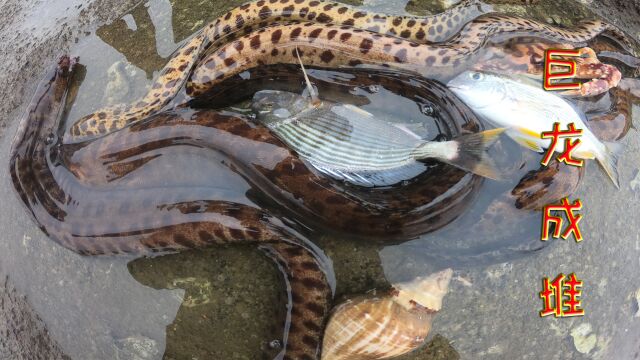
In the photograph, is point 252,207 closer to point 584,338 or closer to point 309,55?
point 309,55

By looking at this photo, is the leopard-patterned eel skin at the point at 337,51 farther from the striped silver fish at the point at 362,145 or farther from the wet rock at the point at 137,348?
the wet rock at the point at 137,348

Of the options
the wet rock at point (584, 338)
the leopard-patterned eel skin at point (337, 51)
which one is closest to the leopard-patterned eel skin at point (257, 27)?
the leopard-patterned eel skin at point (337, 51)

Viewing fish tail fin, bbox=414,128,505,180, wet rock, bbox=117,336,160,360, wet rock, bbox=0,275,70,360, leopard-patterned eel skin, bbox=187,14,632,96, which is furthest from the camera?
wet rock, bbox=0,275,70,360

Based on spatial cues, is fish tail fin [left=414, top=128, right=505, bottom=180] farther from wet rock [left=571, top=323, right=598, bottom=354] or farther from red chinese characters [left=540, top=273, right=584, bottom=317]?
wet rock [left=571, top=323, right=598, bottom=354]

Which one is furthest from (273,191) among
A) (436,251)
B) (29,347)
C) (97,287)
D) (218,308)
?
(29,347)

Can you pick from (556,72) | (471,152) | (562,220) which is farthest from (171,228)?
(556,72)

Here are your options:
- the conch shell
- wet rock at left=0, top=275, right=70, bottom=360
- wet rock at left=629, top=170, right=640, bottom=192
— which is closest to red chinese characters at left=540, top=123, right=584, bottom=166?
wet rock at left=629, top=170, right=640, bottom=192

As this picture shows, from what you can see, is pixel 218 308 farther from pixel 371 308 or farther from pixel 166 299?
pixel 371 308
